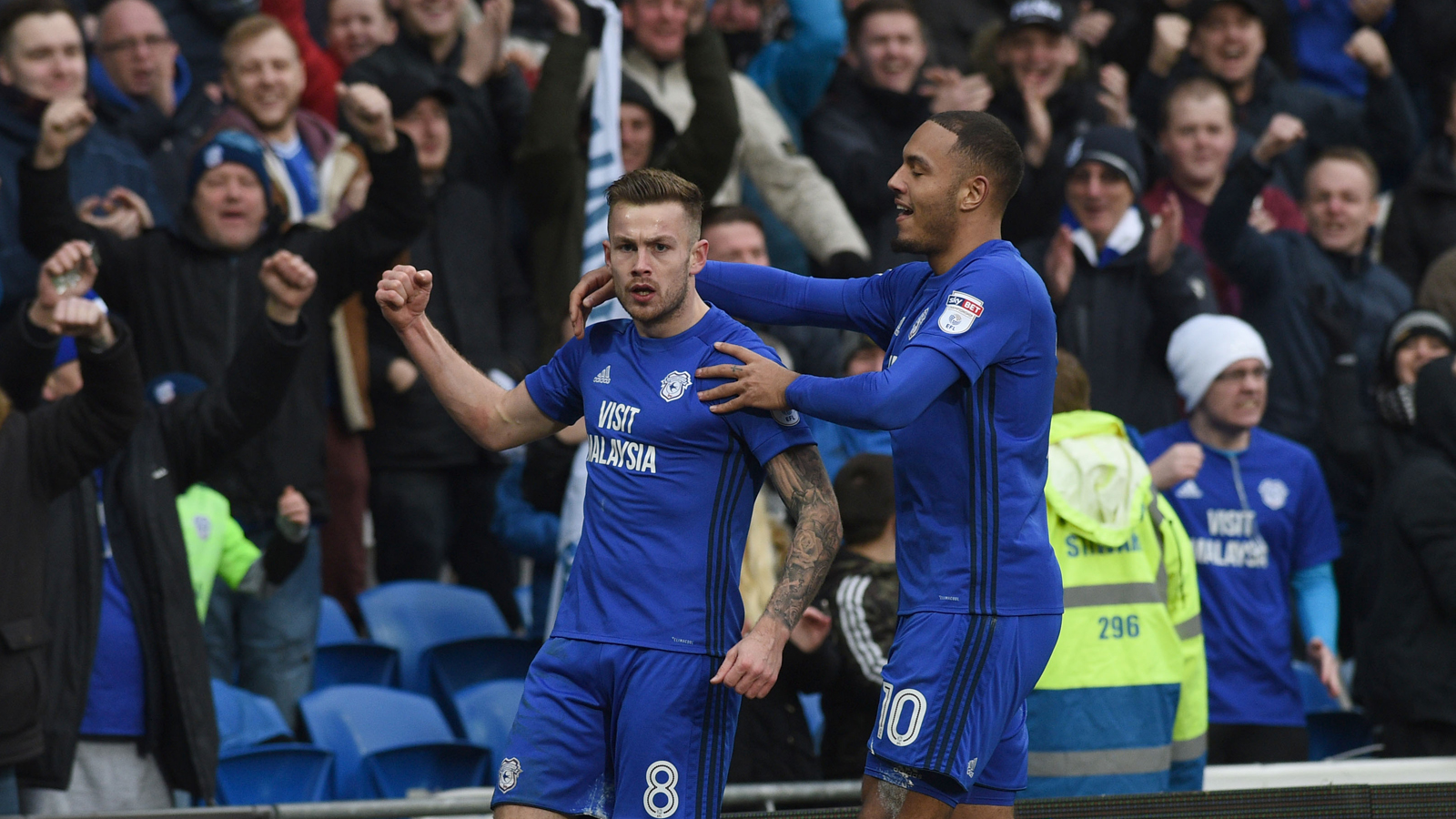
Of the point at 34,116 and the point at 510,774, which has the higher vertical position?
the point at 34,116

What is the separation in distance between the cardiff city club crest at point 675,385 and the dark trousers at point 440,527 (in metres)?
3.93

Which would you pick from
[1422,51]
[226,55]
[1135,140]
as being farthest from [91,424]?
[1422,51]

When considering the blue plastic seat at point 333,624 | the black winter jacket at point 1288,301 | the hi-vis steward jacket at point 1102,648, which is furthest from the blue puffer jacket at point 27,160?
the black winter jacket at point 1288,301

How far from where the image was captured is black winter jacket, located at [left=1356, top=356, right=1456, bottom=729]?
6914mm

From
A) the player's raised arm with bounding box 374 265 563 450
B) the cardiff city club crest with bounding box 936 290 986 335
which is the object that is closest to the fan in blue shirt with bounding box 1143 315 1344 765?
the cardiff city club crest with bounding box 936 290 986 335

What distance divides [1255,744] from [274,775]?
403 centimetres

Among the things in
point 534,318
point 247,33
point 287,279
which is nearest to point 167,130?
point 247,33

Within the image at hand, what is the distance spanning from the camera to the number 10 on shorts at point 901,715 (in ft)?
14.4

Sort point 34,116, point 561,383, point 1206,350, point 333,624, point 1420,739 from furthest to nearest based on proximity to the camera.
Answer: point 34,116
point 333,624
point 1206,350
point 1420,739
point 561,383

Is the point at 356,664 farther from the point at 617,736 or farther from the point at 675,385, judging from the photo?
the point at 675,385

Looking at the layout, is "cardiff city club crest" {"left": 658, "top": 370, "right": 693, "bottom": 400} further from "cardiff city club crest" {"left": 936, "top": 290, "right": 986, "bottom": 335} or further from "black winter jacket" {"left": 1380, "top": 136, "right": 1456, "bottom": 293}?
"black winter jacket" {"left": 1380, "top": 136, "right": 1456, "bottom": 293}

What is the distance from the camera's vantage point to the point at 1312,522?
761cm

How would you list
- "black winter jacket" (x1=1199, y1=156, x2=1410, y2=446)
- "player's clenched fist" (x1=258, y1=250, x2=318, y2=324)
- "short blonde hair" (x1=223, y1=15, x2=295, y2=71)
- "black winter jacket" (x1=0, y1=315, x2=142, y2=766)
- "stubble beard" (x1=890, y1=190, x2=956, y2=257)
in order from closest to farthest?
1. "stubble beard" (x1=890, y1=190, x2=956, y2=257)
2. "black winter jacket" (x1=0, y1=315, x2=142, y2=766)
3. "player's clenched fist" (x1=258, y1=250, x2=318, y2=324)
4. "short blonde hair" (x1=223, y1=15, x2=295, y2=71)
5. "black winter jacket" (x1=1199, y1=156, x2=1410, y2=446)

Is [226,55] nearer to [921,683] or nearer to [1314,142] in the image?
[921,683]
